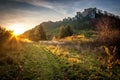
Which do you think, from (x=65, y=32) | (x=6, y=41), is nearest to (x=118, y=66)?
(x=6, y=41)

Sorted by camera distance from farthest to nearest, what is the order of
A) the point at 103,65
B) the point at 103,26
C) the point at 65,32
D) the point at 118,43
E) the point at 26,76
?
the point at 65,32 → the point at 103,26 → the point at 118,43 → the point at 103,65 → the point at 26,76

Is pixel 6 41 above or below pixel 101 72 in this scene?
above

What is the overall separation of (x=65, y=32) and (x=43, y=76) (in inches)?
2424

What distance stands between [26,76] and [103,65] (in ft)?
23.5

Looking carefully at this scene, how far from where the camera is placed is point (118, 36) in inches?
828

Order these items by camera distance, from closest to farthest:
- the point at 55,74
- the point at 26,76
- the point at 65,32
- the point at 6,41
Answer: the point at 26,76 → the point at 55,74 → the point at 6,41 → the point at 65,32

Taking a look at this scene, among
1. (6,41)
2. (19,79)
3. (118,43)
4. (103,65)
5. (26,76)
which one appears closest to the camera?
(19,79)

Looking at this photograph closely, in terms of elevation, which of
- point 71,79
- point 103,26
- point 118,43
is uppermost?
point 103,26

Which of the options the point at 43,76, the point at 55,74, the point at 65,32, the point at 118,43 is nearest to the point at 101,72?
the point at 55,74

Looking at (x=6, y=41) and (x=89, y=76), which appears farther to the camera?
(x=6, y=41)

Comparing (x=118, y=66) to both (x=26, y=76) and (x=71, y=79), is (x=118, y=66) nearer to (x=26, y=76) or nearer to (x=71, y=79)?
(x=71, y=79)

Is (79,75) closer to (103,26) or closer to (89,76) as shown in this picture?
(89,76)

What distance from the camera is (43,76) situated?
1248 cm

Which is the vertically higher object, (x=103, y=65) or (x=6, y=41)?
(x=6, y=41)
